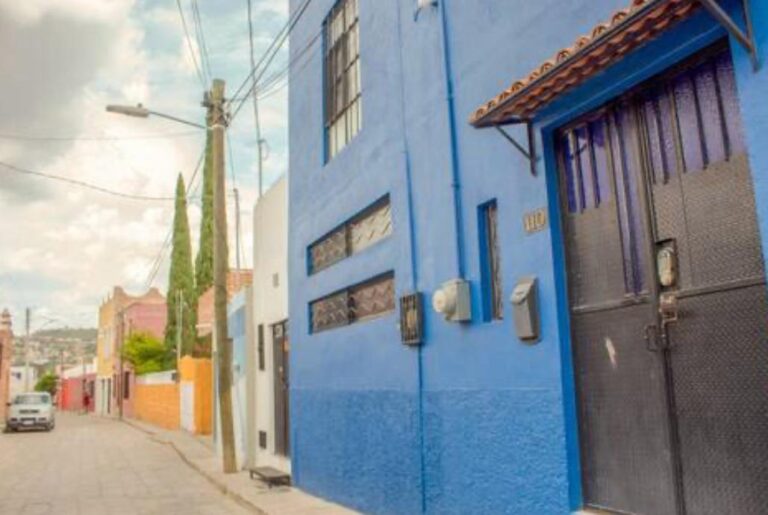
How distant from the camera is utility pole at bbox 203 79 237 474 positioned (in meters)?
13.7

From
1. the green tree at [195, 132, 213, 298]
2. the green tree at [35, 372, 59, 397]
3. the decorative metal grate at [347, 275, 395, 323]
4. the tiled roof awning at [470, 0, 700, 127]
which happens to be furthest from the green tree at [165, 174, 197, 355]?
the tiled roof awning at [470, 0, 700, 127]

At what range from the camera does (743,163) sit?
3.98 metres

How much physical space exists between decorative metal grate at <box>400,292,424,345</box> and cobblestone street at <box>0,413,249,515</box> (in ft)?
13.7

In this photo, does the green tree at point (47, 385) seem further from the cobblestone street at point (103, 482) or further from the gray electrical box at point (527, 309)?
the gray electrical box at point (527, 309)

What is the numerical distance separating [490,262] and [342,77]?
16.0 ft

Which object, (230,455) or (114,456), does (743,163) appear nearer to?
(230,455)

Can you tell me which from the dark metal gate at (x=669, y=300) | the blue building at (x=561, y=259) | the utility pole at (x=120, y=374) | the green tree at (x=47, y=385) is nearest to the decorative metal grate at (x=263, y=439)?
the blue building at (x=561, y=259)

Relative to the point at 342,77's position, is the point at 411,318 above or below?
below

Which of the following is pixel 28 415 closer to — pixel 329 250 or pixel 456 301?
pixel 329 250

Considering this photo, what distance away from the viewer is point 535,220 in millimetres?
5535

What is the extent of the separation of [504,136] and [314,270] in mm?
5866

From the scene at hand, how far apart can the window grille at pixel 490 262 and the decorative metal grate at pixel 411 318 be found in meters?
1.18

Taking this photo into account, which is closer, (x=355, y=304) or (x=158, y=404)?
(x=355, y=304)

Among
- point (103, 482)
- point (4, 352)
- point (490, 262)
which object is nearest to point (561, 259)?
point (490, 262)
